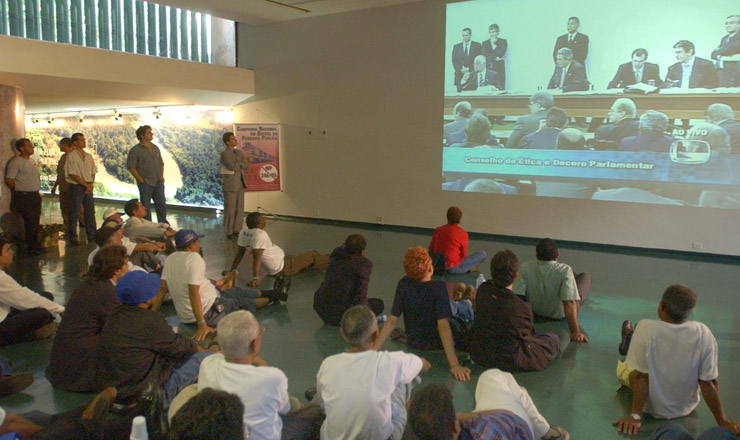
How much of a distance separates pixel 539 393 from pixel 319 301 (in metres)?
1.89

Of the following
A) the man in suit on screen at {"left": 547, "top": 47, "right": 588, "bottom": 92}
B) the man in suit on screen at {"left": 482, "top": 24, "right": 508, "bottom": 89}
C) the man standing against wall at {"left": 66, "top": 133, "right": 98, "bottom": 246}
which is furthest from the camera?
the man in suit on screen at {"left": 482, "top": 24, "right": 508, "bottom": 89}

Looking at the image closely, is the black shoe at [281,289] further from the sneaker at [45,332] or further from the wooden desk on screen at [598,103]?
the wooden desk on screen at [598,103]

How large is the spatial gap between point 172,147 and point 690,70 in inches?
403

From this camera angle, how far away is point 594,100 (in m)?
7.73

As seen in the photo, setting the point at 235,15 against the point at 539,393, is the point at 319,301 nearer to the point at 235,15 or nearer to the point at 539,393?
the point at 539,393

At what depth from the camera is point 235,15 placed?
33.4 ft

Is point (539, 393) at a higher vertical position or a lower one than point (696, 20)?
lower

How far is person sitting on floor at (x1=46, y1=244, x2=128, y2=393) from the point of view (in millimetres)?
3271

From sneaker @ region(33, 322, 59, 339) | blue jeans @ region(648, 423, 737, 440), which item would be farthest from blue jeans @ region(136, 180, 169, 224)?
blue jeans @ region(648, 423, 737, 440)

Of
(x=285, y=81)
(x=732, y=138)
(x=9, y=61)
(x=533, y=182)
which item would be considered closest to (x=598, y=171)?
(x=533, y=182)

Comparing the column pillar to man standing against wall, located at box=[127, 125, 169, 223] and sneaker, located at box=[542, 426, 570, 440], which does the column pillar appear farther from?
sneaker, located at box=[542, 426, 570, 440]

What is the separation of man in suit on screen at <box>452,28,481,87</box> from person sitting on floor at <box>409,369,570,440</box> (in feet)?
22.2

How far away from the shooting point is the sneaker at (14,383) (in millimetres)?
3363

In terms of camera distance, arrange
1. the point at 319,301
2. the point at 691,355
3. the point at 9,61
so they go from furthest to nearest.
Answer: the point at 9,61
the point at 319,301
the point at 691,355
